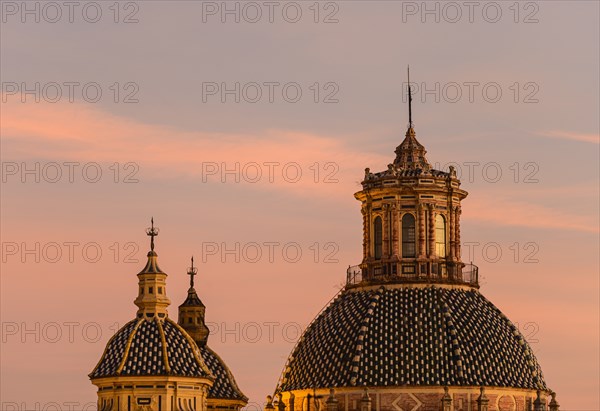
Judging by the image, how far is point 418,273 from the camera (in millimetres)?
144250

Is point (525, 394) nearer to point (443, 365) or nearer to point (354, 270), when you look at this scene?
point (443, 365)

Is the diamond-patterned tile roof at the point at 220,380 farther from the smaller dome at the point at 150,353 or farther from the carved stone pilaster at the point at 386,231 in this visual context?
the carved stone pilaster at the point at 386,231

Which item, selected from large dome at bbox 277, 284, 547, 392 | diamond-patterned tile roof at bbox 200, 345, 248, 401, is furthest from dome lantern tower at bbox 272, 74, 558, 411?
diamond-patterned tile roof at bbox 200, 345, 248, 401

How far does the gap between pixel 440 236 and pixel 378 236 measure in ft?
13.3

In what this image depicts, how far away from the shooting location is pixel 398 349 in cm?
13912

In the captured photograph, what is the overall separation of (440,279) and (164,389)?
2047cm

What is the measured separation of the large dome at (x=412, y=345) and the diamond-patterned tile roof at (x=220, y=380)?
6744 mm

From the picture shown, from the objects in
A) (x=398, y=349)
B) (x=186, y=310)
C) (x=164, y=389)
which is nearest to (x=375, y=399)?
(x=398, y=349)

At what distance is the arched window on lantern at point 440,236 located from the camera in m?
146

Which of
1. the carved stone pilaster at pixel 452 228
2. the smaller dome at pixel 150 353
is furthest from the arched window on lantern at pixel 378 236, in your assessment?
the smaller dome at pixel 150 353

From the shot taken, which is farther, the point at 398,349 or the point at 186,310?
the point at 186,310

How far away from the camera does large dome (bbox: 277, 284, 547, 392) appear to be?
454 feet

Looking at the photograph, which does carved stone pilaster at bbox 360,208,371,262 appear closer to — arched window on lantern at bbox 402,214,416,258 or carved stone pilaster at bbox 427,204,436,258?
arched window on lantern at bbox 402,214,416,258

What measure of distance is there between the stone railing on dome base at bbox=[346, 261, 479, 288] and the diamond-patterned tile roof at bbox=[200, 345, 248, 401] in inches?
451
